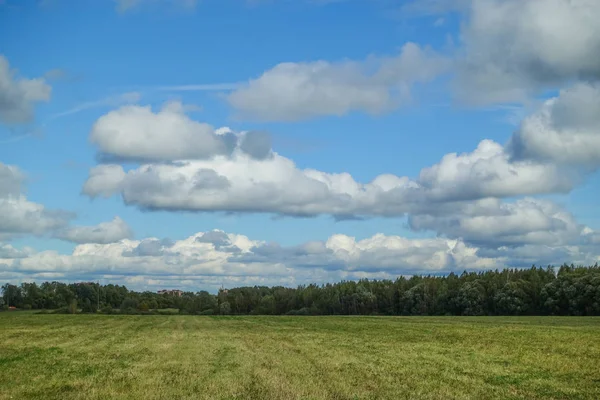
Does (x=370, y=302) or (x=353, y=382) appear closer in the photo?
(x=353, y=382)

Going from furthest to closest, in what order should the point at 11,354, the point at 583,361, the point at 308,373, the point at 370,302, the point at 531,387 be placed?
the point at 370,302, the point at 11,354, the point at 583,361, the point at 308,373, the point at 531,387

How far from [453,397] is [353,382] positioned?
4.42 m

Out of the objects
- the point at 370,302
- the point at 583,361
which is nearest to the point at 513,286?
the point at 370,302

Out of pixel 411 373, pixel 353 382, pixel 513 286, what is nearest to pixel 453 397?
pixel 353 382

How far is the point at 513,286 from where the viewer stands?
477 feet

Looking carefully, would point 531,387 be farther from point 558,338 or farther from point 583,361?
point 558,338

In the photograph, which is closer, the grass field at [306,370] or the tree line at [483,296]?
the grass field at [306,370]

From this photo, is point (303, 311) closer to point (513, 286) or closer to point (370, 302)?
point (370, 302)

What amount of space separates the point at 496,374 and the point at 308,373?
809 cm

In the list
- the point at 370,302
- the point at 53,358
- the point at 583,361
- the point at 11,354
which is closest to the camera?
the point at 583,361

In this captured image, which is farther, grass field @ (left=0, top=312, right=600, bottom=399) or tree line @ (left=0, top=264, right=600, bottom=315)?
tree line @ (left=0, top=264, right=600, bottom=315)

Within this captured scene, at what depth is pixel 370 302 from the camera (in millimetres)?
187125

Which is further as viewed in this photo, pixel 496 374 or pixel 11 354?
pixel 11 354

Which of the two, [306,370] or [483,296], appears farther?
[483,296]
